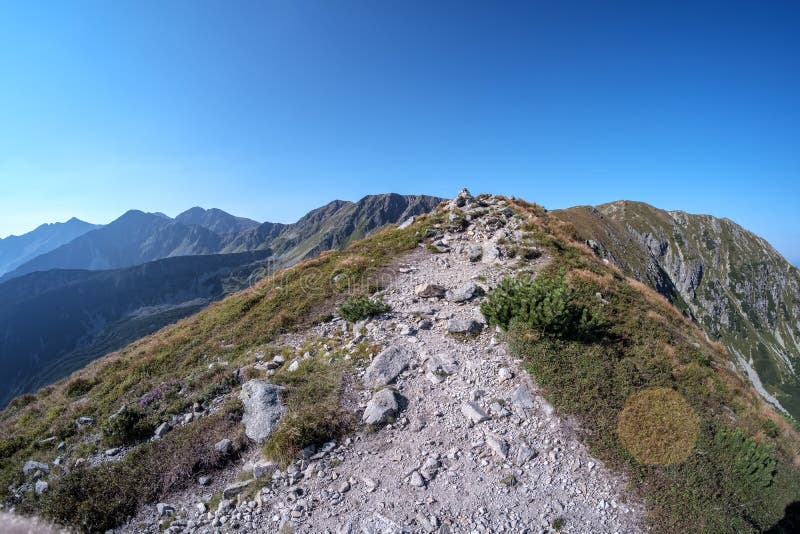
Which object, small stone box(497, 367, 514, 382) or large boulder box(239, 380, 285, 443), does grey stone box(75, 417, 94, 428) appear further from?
small stone box(497, 367, 514, 382)

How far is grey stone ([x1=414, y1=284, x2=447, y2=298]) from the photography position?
51.6ft

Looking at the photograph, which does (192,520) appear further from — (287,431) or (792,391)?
(792,391)

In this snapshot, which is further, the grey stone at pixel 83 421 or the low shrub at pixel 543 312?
the low shrub at pixel 543 312

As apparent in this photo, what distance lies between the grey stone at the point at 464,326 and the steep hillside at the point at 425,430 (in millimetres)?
157

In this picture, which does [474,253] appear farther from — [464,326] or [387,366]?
[387,366]

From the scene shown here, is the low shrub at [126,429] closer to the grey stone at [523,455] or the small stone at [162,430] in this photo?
the small stone at [162,430]

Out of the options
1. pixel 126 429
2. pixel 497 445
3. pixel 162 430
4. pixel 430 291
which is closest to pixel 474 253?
pixel 430 291

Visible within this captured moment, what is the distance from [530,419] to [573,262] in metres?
12.7

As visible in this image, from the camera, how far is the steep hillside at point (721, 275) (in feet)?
438

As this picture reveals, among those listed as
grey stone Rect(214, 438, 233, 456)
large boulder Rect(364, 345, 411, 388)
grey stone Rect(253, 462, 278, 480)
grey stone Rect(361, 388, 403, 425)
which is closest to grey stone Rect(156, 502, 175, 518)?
grey stone Rect(214, 438, 233, 456)

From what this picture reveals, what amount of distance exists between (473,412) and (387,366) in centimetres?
316

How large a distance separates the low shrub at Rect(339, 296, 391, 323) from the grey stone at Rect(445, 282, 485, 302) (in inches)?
115

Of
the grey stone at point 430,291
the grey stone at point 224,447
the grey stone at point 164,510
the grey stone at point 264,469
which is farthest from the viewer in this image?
the grey stone at point 430,291

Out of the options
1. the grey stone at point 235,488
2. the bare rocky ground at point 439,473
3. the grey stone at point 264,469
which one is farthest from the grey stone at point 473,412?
the grey stone at point 235,488
